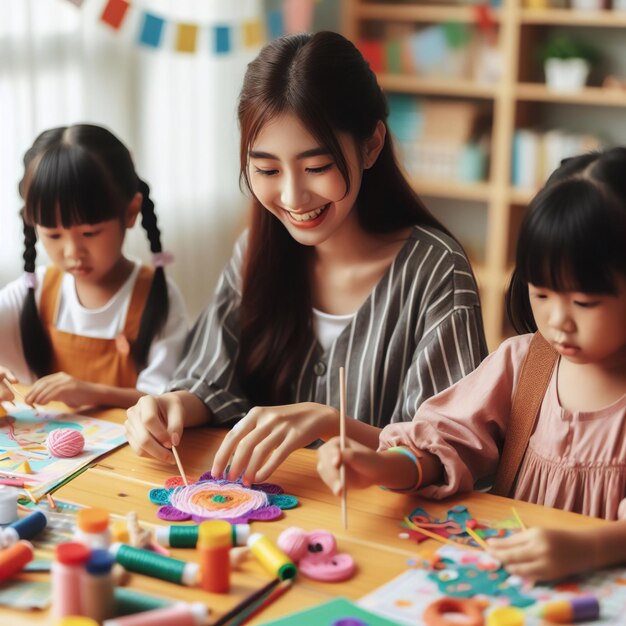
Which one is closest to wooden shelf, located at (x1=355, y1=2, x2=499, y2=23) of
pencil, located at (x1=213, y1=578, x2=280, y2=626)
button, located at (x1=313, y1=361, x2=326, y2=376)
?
button, located at (x1=313, y1=361, x2=326, y2=376)

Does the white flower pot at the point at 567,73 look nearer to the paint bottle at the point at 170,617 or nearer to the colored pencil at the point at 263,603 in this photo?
the colored pencil at the point at 263,603

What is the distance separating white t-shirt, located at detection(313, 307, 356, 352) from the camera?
5.69 feet

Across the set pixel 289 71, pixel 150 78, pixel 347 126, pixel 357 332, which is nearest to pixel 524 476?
pixel 357 332

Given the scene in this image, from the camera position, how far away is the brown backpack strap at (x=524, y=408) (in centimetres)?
138

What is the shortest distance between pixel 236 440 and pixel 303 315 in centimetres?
44

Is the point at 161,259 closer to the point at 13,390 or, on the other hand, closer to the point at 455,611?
the point at 13,390

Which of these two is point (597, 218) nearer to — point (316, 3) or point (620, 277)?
point (620, 277)

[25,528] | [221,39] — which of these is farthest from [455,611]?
[221,39]

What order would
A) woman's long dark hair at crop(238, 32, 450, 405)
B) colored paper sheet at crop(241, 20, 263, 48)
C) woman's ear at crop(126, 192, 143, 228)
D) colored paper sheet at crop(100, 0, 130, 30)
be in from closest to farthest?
1. woman's long dark hair at crop(238, 32, 450, 405)
2. woman's ear at crop(126, 192, 143, 228)
3. colored paper sheet at crop(100, 0, 130, 30)
4. colored paper sheet at crop(241, 20, 263, 48)

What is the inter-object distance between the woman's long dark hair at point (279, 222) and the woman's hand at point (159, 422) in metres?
0.22

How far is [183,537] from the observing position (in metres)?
1.16

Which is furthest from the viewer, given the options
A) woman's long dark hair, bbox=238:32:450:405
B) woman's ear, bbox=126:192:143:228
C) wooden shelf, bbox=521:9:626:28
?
wooden shelf, bbox=521:9:626:28

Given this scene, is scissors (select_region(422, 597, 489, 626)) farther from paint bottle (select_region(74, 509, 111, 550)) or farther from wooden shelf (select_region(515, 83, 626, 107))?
wooden shelf (select_region(515, 83, 626, 107))

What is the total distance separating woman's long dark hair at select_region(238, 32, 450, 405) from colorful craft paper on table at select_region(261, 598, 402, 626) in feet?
2.35
